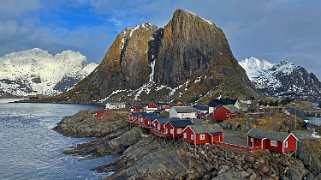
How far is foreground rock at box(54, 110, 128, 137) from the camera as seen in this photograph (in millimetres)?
89981

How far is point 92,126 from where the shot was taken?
93625 mm

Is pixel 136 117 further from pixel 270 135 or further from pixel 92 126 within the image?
pixel 270 135

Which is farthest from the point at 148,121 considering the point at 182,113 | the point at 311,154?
the point at 311,154

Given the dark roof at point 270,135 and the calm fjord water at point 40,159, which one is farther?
the calm fjord water at point 40,159

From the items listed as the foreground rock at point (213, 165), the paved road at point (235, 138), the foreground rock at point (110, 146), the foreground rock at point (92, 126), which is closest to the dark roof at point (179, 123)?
the paved road at point (235, 138)

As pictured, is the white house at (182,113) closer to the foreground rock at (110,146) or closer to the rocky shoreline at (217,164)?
the foreground rock at (110,146)

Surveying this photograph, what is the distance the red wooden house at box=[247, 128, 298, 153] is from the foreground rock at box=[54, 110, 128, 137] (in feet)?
150

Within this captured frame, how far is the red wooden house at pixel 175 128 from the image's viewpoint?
57.9 m

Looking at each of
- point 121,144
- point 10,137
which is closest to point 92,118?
point 10,137

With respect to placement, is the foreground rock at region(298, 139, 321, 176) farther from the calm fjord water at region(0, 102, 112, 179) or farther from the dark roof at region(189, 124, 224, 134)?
the calm fjord water at region(0, 102, 112, 179)

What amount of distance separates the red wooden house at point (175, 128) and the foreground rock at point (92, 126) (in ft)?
104

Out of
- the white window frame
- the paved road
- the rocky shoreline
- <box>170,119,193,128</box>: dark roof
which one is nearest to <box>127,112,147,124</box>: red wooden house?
<box>170,119,193,128</box>: dark roof

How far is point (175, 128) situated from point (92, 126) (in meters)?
40.8

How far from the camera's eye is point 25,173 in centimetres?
5375
